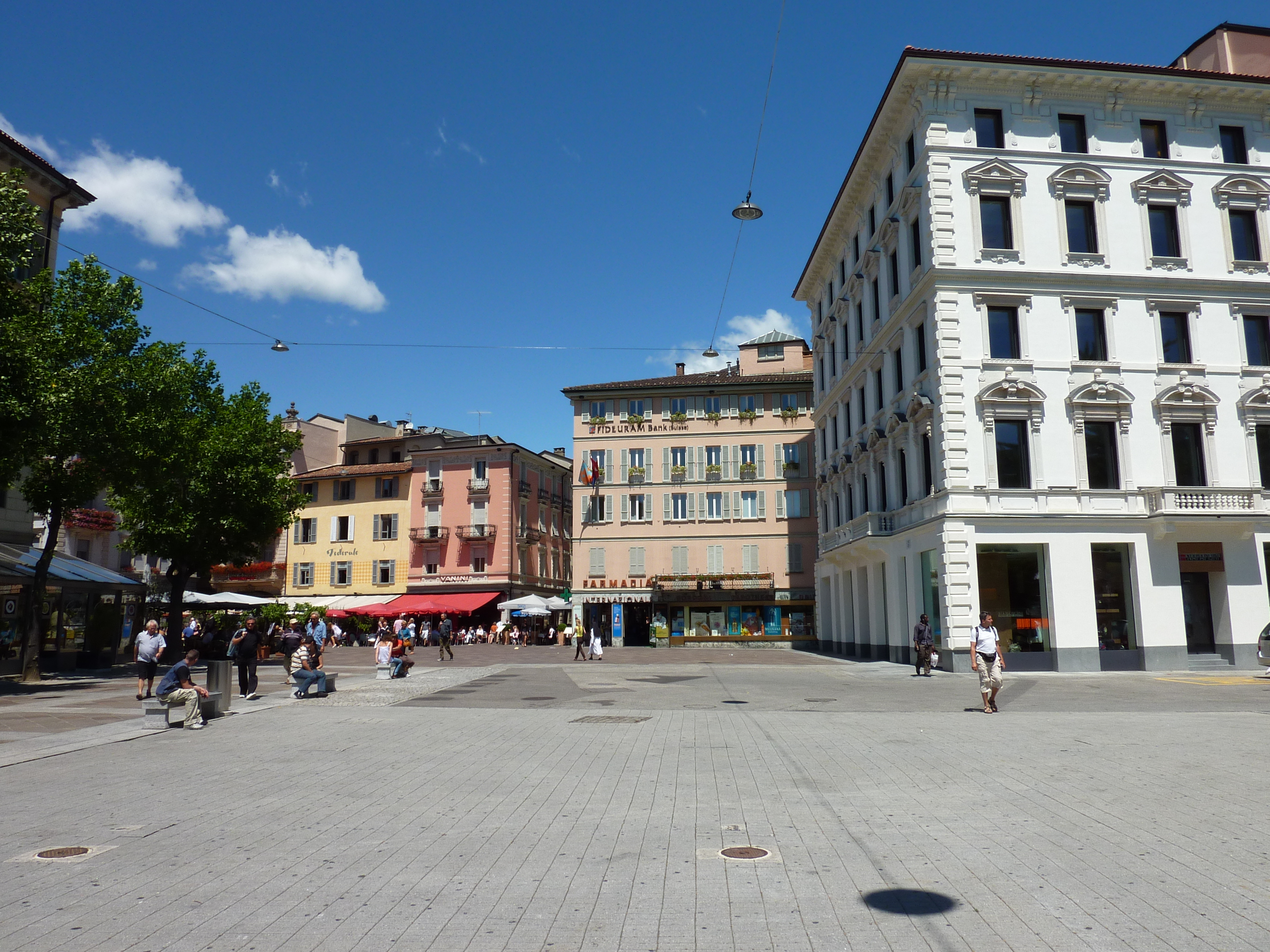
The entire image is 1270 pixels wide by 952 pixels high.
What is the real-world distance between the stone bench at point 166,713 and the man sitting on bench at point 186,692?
0.07m

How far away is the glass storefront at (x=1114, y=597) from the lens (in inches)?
1081

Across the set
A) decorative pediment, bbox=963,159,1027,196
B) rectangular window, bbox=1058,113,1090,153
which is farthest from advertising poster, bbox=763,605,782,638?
rectangular window, bbox=1058,113,1090,153

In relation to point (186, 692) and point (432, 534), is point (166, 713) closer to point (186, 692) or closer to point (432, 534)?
point (186, 692)

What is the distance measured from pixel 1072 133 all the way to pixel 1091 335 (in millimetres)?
6740

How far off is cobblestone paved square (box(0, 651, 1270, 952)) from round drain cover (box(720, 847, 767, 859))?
9 centimetres

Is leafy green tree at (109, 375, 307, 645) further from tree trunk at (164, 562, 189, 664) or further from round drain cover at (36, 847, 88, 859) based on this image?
round drain cover at (36, 847, 88, 859)

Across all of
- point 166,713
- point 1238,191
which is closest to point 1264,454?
point 1238,191

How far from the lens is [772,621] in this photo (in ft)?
180

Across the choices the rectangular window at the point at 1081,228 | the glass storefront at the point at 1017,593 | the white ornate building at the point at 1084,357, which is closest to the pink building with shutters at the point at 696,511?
the white ornate building at the point at 1084,357

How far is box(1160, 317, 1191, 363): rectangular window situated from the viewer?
29.0m

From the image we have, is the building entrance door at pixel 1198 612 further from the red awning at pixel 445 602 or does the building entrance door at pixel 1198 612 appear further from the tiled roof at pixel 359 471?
the tiled roof at pixel 359 471

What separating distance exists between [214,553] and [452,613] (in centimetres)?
2534

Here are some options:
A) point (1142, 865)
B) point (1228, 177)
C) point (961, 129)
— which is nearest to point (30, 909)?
point (1142, 865)

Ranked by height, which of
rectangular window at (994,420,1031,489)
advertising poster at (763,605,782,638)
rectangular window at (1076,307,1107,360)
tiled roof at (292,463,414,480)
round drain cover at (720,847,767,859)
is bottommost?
round drain cover at (720,847,767,859)
